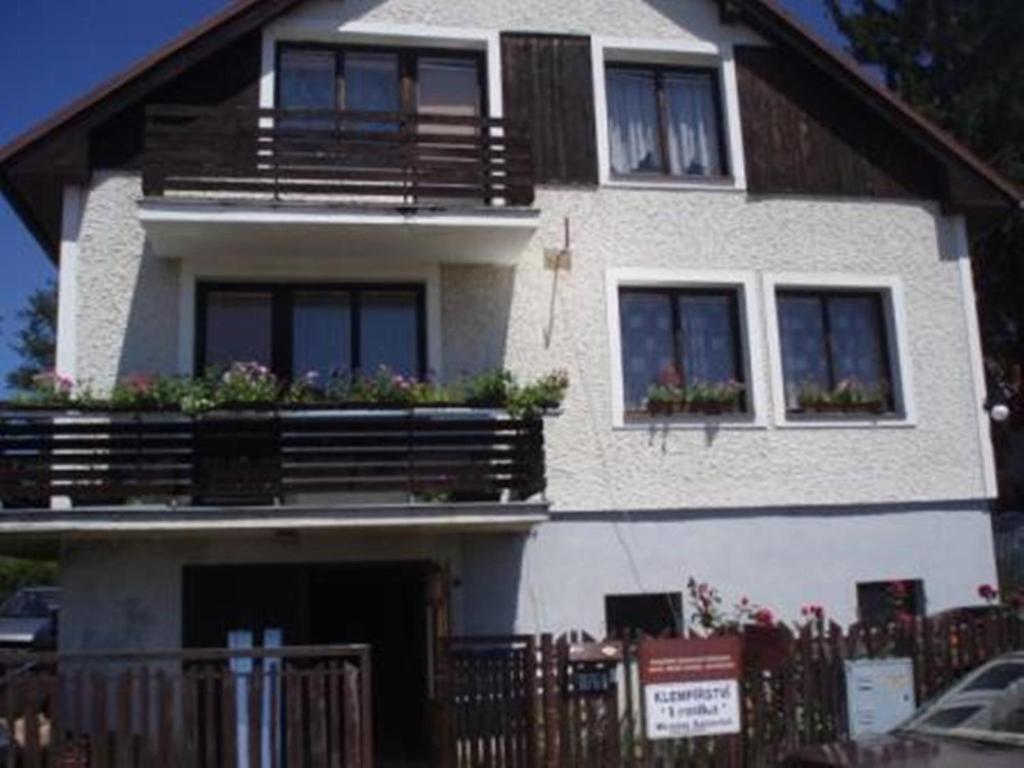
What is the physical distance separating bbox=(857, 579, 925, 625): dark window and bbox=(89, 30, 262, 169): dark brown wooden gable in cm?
900

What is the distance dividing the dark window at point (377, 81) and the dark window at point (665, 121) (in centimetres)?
174

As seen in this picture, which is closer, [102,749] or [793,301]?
[102,749]

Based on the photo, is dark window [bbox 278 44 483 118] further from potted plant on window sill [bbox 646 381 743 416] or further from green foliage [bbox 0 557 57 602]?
green foliage [bbox 0 557 57 602]

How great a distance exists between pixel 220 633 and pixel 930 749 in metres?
8.21

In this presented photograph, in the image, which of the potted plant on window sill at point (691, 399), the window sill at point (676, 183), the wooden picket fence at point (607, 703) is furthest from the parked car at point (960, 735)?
the window sill at point (676, 183)

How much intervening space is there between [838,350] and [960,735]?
825 cm

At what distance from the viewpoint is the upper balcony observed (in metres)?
13.1

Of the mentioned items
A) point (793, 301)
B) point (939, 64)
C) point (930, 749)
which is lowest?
point (930, 749)

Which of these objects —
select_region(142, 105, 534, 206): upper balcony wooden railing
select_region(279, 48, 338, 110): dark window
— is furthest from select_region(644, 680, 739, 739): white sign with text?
select_region(279, 48, 338, 110): dark window

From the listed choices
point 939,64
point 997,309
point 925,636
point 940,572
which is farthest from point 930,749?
point 939,64

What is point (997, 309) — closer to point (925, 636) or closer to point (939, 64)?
point (939, 64)

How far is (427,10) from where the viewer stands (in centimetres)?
1502

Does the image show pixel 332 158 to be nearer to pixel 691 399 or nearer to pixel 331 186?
pixel 331 186

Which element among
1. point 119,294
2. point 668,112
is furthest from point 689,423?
point 119,294
